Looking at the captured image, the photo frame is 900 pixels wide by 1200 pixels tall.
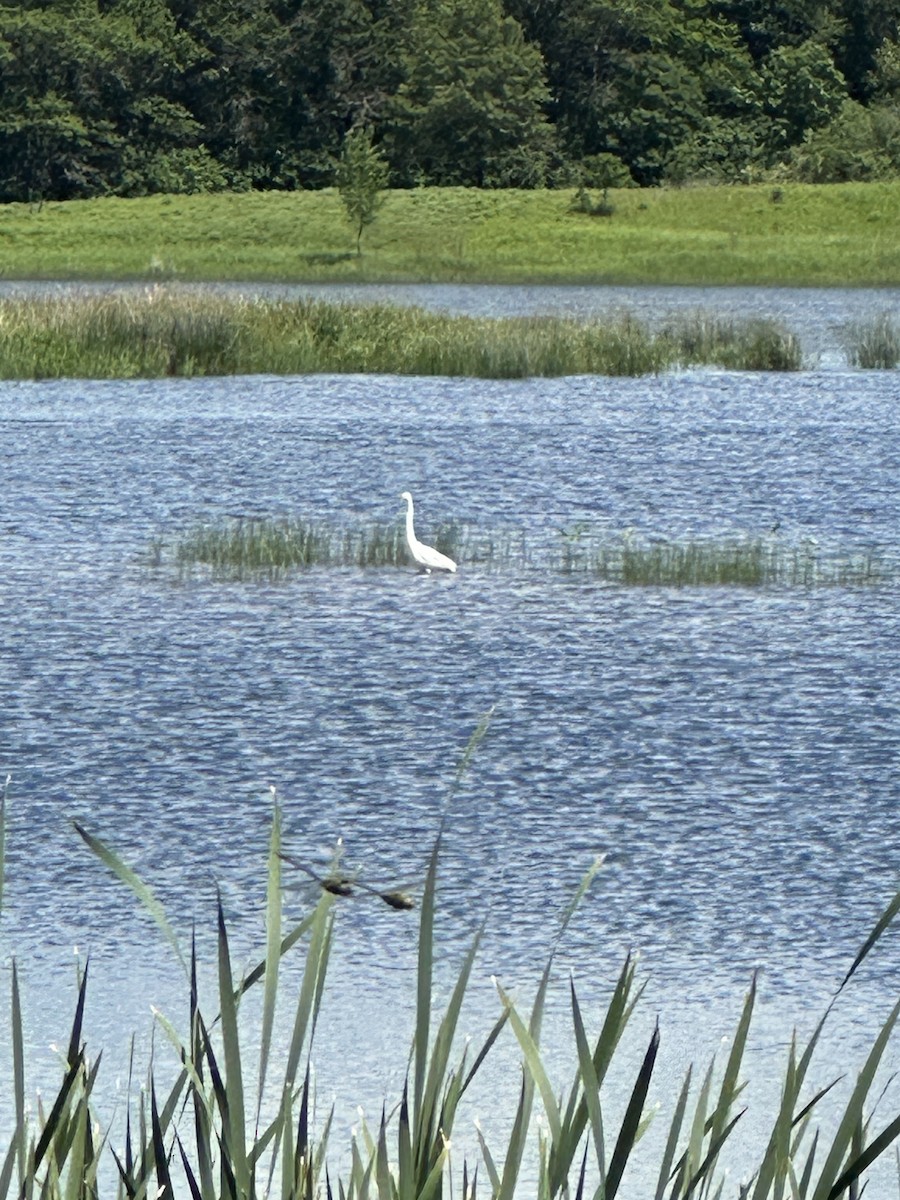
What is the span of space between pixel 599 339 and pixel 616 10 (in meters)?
50.0

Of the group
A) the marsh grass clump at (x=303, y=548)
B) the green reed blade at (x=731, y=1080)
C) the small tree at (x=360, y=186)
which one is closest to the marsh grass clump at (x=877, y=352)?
the marsh grass clump at (x=303, y=548)

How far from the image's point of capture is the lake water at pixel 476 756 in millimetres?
5535

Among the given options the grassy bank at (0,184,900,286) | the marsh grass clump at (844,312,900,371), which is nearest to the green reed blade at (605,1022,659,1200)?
the marsh grass clump at (844,312,900,371)

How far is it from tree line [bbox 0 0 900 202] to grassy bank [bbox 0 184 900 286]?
233 inches

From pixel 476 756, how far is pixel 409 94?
66.2 meters

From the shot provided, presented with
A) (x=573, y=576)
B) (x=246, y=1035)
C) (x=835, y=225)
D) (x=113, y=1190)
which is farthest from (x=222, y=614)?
(x=835, y=225)

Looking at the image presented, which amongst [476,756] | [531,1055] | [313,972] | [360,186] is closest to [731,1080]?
[531,1055]

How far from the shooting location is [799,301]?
42375mm

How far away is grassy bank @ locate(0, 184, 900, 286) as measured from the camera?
2047 inches

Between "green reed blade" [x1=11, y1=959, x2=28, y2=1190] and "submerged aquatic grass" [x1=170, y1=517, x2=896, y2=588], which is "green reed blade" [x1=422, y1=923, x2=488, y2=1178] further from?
"submerged aquatic grass" [x1=170, y1=517, x2=896, y2=588]

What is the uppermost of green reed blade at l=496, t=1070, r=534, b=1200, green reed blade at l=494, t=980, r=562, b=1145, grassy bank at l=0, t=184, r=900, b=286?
green reed blade at l=494, t=980, r=562, b=1145

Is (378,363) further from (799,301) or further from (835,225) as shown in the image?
(835,225)

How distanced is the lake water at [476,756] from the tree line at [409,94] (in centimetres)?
5508

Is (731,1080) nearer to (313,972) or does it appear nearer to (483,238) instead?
(313,972)
